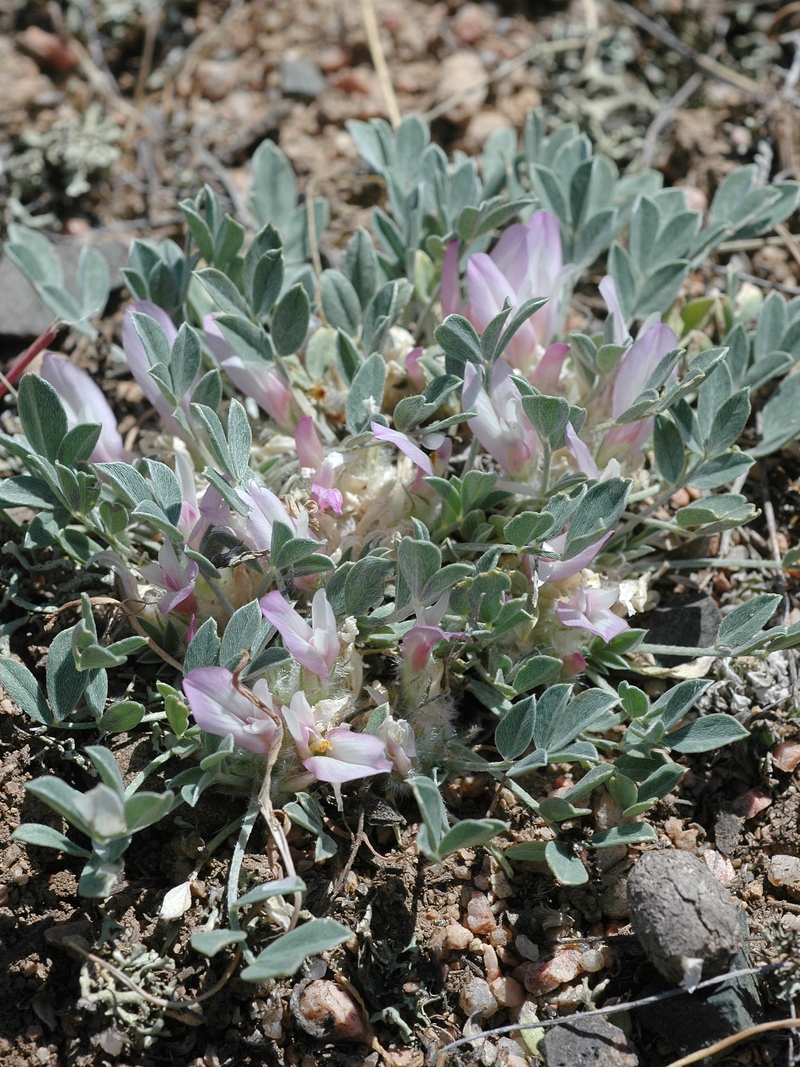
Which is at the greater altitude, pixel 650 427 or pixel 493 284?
pixel 493 284

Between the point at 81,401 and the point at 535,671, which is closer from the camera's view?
the point at 535,671

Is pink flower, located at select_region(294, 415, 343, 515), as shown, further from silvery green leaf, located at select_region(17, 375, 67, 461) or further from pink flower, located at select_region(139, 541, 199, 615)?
silvery green leaf, located at select_region(17, 375, 67, 461)

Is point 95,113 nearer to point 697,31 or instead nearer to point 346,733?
point 697,31

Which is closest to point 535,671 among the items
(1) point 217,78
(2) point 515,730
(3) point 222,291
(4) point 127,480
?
(2) point 515,730

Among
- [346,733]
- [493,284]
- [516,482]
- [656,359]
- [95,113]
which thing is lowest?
[346,733]

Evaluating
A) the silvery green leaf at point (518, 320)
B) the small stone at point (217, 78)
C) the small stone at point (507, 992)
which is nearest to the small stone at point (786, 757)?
the small stone at point (507, 992)

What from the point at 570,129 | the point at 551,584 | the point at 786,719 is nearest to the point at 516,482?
the point at 551,584

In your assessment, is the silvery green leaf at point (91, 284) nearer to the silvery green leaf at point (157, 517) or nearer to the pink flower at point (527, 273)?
the silvery green leaf at point (157, 517)

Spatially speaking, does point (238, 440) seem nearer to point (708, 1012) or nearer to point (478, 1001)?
point (478, 1001)
